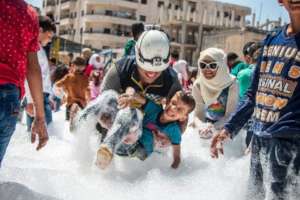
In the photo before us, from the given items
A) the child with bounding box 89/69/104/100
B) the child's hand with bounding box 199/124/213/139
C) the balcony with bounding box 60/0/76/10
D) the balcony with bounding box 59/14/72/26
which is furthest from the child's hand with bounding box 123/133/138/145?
the balcony with bounding box 60/0/76/10

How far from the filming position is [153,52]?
164 inches

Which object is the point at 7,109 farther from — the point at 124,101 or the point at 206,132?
the point at 206,132

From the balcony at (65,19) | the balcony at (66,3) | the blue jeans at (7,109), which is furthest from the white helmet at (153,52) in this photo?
the balcony at (66,3)

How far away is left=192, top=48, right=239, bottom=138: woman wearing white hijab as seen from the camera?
5.55 metres

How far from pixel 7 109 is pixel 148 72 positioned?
177 centimetres

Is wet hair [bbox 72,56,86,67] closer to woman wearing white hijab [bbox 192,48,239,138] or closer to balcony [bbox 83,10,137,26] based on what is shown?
woman wearing white hijab [bbox 192,48,239,138]

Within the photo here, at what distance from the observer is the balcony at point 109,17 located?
5072 cm

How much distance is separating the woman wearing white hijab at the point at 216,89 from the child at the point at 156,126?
3.76ft

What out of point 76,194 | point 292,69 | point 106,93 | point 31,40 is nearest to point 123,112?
point 106,93

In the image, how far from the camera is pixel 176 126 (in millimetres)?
4395

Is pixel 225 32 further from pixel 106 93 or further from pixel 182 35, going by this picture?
pixel 106 93

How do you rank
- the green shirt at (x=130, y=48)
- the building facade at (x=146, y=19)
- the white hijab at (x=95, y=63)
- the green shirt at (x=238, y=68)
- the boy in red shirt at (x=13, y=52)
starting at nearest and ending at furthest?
the boy in red shirt at (x=13, y=52) → the green shirt at (x=130, y=48) → the green shirt at (x=238, y=68) → the white hijab at (x=95, y=63) → the building facade at (x=146, y=19)

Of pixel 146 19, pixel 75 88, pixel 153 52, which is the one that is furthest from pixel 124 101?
pixel 146 19

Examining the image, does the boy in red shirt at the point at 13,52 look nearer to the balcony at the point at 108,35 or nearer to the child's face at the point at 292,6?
the child's face at the point at 292,6
